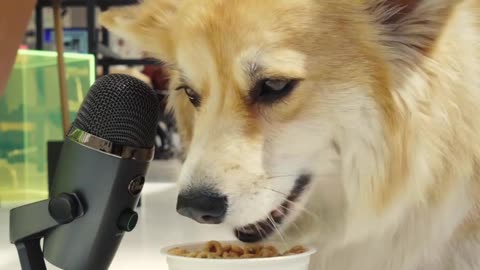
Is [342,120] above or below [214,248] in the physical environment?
above

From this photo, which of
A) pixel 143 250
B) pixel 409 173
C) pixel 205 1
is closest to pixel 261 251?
pixel 409 173

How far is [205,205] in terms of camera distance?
837mm

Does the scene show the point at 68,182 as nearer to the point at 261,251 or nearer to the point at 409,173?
the point at 261,251

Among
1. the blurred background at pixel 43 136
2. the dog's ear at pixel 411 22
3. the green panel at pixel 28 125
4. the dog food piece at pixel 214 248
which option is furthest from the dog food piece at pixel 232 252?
the green panel at pixel 28 125

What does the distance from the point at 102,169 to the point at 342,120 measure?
348 millimetres

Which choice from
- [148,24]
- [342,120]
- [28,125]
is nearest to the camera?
[342,120]

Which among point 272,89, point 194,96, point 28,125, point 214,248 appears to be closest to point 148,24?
point 194,96

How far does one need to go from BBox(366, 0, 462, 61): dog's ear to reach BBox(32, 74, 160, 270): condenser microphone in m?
0.37

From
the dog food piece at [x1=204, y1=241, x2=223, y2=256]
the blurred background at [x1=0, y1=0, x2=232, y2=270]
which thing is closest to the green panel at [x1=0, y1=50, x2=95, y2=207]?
the blurred background at [x1=0, y1=0, x2=232, y2=270]

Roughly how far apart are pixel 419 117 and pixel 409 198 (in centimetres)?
13

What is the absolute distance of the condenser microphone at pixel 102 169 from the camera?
815mm

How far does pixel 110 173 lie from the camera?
32.1 inches

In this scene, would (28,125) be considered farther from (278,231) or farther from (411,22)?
(411,22)

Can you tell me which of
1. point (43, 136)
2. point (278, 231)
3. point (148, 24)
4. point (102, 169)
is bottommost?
point (43, 136)
